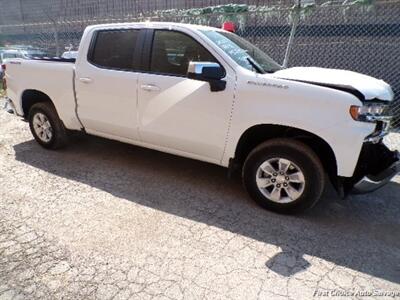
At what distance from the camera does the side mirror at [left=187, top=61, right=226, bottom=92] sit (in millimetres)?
3492

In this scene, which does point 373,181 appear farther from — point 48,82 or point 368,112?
point 48,82

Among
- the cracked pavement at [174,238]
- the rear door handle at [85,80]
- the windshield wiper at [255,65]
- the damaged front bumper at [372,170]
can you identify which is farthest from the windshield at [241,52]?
the rear door handle at [85,80]

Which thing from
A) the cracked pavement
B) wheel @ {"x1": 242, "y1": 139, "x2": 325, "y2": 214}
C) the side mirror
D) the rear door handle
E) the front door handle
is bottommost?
the cracked pavement

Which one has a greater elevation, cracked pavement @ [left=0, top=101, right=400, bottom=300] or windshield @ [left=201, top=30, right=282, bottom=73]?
windshield @ [left=201, top=30, right=282, bottom=73]

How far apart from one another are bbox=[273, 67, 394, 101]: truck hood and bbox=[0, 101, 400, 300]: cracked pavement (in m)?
1.30

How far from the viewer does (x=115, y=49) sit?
4520 mm

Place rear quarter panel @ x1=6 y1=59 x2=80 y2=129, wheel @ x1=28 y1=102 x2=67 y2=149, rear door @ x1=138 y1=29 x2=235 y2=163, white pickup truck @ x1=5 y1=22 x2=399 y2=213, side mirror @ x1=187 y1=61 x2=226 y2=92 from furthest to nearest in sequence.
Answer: wheel @ x1=28 y1=102 x2=67 y2=149 < rear quarter panel @ x1=6 y1=59 x2=80 y2=129 < rear door @ x1=138 y1=29 x2=235 y2=163 < side mirror @ x1=187 y1=61 x2=226 y2=92 < white pickup truck @ x1=5 y1=22 x2=399 y2=213

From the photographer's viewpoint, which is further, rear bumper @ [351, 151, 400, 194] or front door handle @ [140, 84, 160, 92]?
front door handle @ [140, 84, 160, 92]

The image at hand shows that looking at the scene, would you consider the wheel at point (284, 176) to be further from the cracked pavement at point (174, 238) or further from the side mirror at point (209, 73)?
the side mirror at point (209, 73)

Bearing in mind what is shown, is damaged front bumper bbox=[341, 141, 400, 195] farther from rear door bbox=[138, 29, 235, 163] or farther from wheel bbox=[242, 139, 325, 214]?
rear door bbox=[138, 29, 235, 163]

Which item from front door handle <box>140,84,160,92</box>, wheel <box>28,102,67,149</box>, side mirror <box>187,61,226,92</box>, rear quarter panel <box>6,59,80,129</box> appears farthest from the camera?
wheel <box>28,102,67,149</box>

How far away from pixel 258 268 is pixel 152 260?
2.84 feet

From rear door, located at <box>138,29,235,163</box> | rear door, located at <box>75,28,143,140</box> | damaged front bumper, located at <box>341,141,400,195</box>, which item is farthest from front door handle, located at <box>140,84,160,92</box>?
damaged front bumper, located at <box>341,141,400,195</box>

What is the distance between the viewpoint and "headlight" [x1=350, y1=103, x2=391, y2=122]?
317cm
